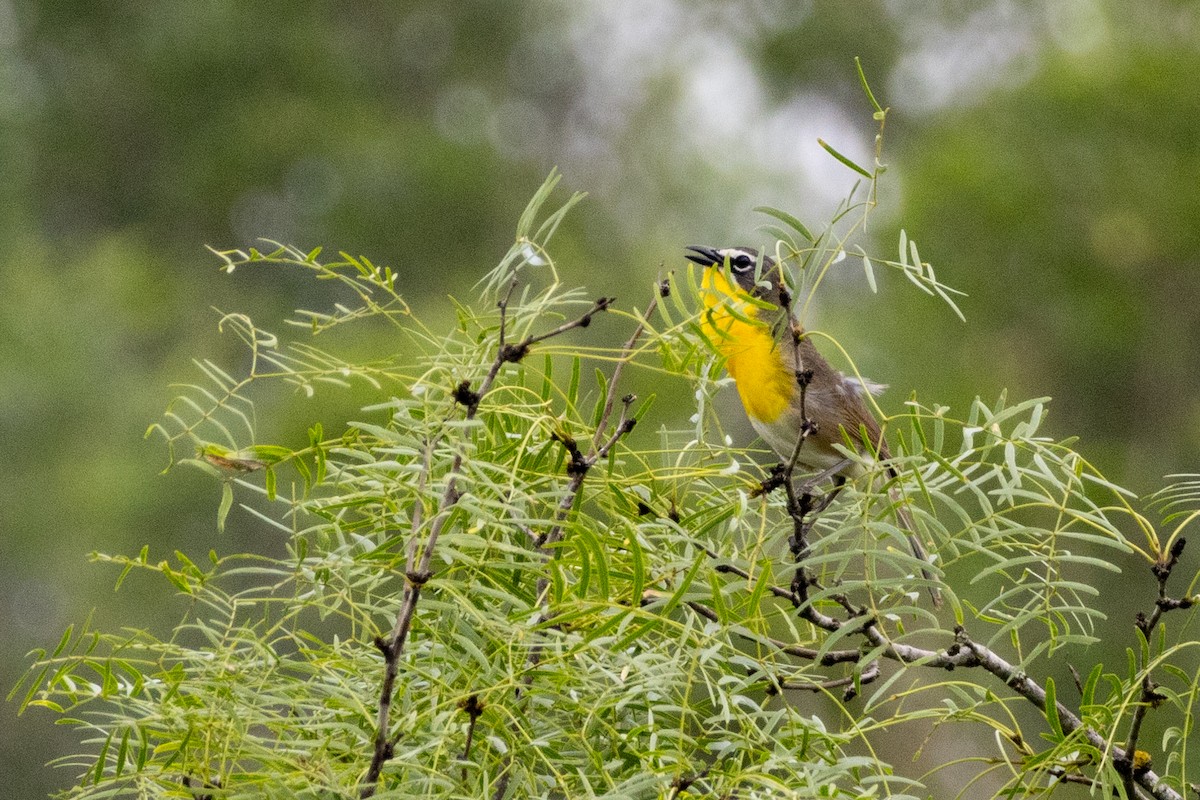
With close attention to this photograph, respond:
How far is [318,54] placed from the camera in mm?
10406

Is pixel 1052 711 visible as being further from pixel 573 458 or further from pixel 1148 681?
pixel 573 458

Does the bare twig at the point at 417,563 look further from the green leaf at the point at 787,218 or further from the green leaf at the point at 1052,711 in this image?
the green leaf at the point at 1052,711

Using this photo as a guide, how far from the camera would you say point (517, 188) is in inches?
381

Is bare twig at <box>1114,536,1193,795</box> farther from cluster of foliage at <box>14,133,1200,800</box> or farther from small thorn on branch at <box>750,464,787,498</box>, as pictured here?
small thorn on branch at <box>750,464,787,498</box>

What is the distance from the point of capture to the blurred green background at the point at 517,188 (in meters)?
5.76

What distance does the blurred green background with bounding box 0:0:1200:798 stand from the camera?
5762mm

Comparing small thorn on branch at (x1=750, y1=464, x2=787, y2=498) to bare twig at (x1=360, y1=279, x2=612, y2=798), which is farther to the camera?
small thorn on branch at (x1=750, y1=464, x2=787, y2=498)

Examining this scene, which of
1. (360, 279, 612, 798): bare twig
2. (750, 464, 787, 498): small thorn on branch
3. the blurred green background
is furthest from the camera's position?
the blurred green background

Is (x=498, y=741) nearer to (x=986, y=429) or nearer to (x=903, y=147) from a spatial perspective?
(x=986, y=429)

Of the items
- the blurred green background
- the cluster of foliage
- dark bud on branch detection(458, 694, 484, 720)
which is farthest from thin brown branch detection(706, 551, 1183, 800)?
the blurred green background

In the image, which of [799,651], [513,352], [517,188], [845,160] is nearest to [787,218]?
[845,160]

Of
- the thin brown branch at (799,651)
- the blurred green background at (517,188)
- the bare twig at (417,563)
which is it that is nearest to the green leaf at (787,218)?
the bare twig at (417,563)

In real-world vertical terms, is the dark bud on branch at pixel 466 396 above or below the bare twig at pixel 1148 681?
above

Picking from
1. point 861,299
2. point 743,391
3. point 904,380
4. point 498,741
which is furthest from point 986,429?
point 861,299
